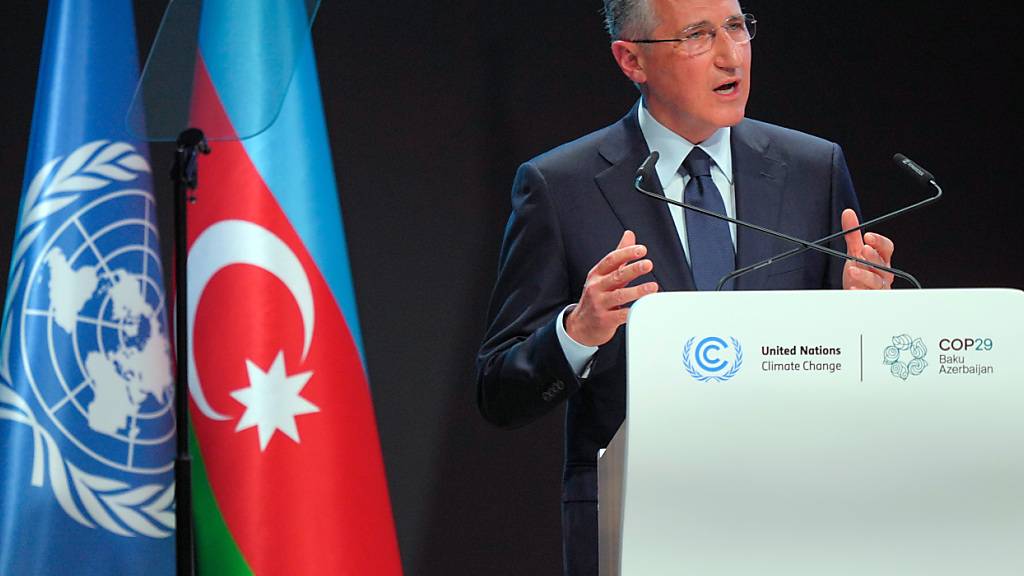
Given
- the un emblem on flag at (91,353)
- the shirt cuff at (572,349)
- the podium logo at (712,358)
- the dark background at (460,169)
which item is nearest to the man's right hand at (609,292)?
the shirt cuff at (572,349)

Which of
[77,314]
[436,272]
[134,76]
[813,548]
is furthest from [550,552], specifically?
[813,548]

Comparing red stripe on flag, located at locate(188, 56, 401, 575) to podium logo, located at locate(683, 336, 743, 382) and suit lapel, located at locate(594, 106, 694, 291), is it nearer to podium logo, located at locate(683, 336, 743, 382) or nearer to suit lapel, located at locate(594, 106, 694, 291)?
suit lapel, located at locate(594, 106, 694, 291)

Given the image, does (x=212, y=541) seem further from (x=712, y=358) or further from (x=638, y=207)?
(x=712, y=358)

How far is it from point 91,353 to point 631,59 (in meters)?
1.40

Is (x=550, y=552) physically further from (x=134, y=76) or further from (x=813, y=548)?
(x=813, y=548)

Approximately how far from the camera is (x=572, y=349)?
178 centimetres

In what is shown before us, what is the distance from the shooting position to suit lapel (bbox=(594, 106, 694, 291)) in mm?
2002

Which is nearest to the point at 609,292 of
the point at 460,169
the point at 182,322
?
the point at 182,322

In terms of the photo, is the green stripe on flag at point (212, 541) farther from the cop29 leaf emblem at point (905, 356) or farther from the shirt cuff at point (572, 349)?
the cop29 leaf emblem at point (905, 356)

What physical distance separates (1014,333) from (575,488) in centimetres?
86

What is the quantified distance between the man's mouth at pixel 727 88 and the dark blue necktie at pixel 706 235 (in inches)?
5.3

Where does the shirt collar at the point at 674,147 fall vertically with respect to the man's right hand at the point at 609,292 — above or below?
above

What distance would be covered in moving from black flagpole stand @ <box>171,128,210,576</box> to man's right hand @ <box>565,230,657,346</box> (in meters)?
0.76

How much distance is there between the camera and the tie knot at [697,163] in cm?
209
